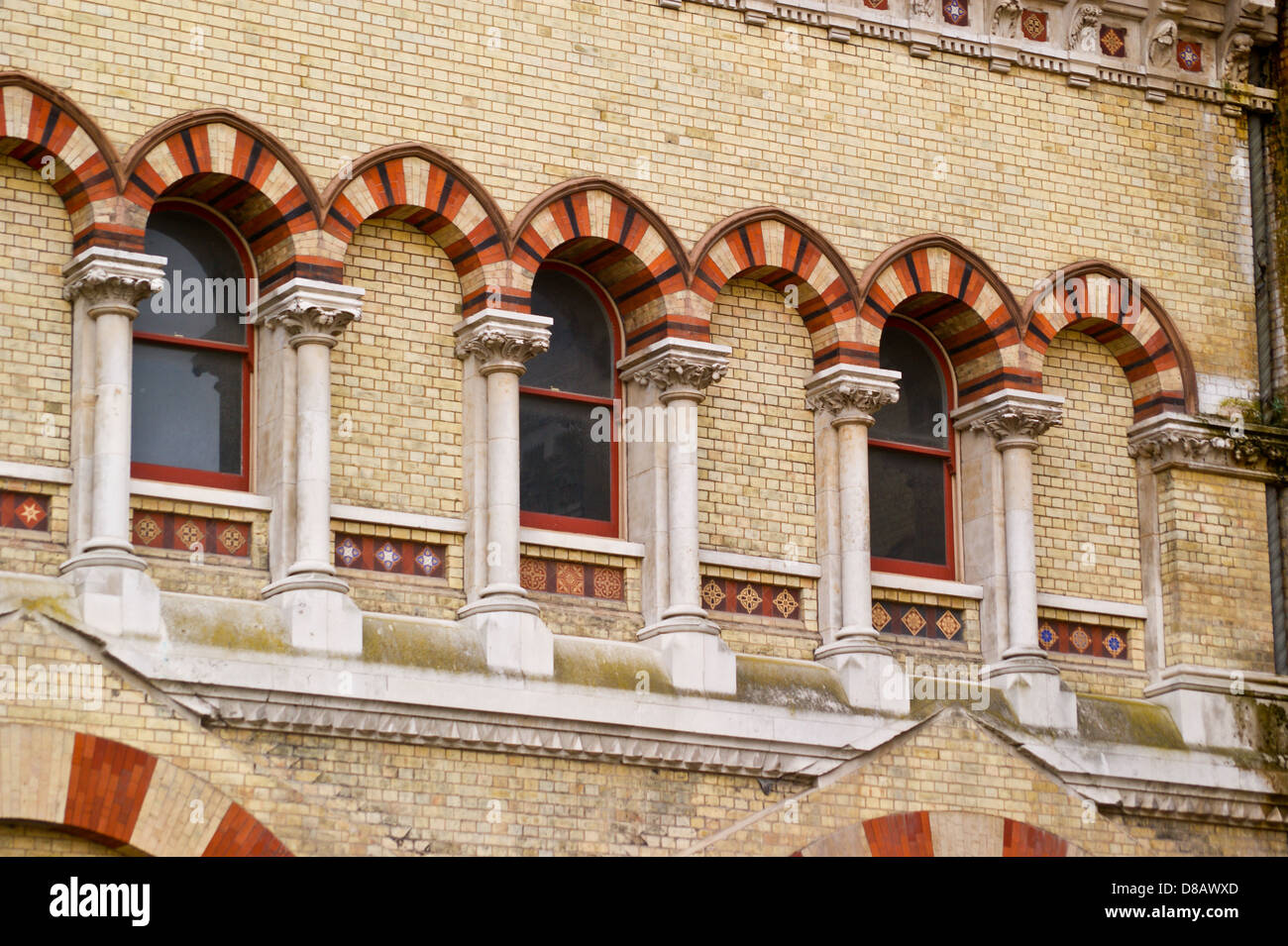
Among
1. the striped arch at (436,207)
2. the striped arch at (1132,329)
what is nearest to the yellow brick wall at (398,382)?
the striped arch at (436,207)

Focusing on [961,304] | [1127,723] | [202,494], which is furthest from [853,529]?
[202,494]

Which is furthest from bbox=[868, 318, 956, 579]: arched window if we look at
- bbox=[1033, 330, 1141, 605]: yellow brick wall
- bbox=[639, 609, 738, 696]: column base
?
bbox=[639, 609, 738, 696]: column base

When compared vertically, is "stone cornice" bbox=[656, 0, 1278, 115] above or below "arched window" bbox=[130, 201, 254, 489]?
above

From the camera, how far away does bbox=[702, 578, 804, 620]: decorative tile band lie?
2300 centimetres

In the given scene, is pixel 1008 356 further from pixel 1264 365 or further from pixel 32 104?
pixel 32 104

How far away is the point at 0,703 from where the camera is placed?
19.0 m

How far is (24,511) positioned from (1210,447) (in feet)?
34.6

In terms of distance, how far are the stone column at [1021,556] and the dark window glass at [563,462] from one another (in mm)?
3487

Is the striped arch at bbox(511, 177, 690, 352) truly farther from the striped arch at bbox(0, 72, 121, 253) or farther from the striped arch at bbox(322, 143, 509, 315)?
the striped arch at bbox(0, 72, 121, 253)

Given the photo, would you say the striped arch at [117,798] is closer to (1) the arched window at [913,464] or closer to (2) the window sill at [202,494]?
(2) the window sill at [202,494]

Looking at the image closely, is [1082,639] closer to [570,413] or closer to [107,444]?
[570,413]

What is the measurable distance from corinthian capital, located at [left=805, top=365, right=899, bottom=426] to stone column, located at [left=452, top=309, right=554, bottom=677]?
2.57 metres
